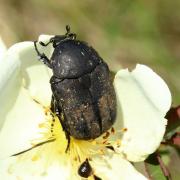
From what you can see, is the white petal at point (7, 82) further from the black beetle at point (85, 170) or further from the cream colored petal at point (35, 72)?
the black beetle at point (85, 170)

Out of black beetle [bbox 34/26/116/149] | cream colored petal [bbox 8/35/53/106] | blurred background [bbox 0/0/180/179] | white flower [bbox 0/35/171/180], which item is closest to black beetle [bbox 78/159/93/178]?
white flower [bbox 0/35/171/180]

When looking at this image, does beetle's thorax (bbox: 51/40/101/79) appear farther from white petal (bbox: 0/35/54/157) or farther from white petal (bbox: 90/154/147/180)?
white petal (bbox: 90/154/147/180)

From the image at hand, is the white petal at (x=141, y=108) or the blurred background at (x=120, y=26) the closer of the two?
the white petal at (x=141, y=108)

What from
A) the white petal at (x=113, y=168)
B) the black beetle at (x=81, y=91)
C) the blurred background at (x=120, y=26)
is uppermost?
the black beetle at (x=81, y=91)

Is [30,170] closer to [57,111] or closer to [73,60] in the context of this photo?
[57,111]

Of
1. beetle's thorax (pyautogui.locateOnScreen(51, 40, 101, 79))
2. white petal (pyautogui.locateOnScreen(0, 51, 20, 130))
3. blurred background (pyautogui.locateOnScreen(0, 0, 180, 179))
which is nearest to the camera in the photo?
white petal (pyautogui.locateOnScreen(0, 51, 20, 130))

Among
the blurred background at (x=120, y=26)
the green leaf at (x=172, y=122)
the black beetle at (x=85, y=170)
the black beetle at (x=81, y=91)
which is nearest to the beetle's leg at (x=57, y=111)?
the black beetle at (x=81, y=91)
